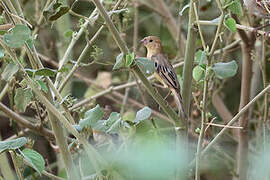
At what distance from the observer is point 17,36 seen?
0.96 meters

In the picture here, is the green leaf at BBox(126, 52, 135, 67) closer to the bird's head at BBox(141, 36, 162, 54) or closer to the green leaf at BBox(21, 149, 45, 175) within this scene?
the green leaf at BBox(21, 149, 45, 175)

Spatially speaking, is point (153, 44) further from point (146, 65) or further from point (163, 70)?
point (146, 65)

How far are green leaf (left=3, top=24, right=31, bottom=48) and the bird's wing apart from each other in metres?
0.63

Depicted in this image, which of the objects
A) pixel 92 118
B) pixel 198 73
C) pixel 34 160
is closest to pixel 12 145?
pixel 34 160

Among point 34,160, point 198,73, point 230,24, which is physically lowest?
point 34,160

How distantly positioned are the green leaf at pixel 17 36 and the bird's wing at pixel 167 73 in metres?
0.63

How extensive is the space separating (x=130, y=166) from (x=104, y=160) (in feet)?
1.27

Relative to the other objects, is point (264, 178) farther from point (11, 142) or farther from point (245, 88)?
point (245, 88)

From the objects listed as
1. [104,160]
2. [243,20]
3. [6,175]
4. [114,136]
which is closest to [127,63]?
[104,160]

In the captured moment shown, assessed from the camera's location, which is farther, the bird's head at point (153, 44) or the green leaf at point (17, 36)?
the bird's head at point (153, 44)

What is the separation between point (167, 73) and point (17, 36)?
2.22 feet

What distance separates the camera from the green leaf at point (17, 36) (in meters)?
0.96

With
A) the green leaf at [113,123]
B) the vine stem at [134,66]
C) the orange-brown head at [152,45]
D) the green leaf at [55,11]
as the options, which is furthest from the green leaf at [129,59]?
the orange-brown head at [152,45]

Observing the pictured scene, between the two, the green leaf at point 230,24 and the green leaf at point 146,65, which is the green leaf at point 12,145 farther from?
the green leaf at point 230,24
